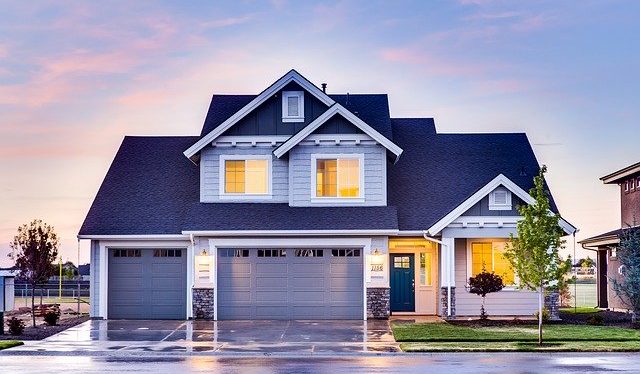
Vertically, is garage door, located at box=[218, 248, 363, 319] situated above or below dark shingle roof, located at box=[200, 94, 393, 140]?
below

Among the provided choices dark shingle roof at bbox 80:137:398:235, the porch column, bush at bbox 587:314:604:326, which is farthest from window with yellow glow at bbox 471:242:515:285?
bush at bbox 587:314:604:326

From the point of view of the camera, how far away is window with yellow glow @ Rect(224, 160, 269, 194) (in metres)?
33.7

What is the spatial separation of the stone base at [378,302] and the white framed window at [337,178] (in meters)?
3.24

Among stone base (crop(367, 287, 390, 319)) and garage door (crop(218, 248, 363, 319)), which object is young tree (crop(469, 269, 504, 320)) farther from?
garage door (crop(218, 248, 363, 319))

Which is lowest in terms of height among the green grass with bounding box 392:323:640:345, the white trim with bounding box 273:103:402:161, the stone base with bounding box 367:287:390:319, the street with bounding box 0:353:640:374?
the street with bounding box 0:353:640:374

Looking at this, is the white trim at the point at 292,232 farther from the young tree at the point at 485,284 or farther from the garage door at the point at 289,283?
the young tree at the point at 485,284

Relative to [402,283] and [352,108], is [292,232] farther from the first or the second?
[352,108]

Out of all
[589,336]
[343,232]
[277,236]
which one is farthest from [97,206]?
[589,336]

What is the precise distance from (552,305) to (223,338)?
11.8 metres

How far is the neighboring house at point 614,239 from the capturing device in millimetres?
38156

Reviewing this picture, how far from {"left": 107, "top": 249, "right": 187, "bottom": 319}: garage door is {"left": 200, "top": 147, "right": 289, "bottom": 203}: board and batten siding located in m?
2.41

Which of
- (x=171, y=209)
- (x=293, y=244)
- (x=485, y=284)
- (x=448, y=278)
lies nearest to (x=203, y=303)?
(x=293, y=244)

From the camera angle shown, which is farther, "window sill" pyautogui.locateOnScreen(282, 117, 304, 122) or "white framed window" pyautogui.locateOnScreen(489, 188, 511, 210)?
"window sill" pyautogui.locateOnScreen(282, 117, 304, 122)

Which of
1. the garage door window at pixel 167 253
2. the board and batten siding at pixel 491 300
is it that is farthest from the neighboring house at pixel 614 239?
the garage door window at pixel 167 253
